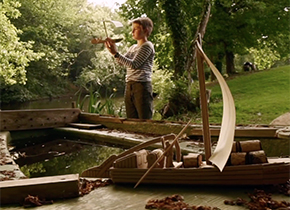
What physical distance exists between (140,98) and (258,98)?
129 inches

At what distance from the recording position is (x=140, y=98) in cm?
220

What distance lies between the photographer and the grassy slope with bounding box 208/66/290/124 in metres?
4.04

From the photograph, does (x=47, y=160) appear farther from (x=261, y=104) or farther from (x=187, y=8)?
(x=187, y=8)

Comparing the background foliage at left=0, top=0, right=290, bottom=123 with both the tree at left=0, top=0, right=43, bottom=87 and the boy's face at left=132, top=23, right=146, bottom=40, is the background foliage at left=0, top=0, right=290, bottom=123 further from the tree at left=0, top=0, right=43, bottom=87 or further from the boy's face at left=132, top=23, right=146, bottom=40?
the boy's face at left=132, top=23, right=146, bottom=40

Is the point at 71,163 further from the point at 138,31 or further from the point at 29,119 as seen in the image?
the point at 29,119

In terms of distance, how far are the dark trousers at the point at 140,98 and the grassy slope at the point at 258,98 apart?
169 cm

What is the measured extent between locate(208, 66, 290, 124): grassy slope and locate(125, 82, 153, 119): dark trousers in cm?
169

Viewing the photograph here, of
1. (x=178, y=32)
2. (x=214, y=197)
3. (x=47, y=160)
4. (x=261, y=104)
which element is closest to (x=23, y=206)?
(x=214, y=197)

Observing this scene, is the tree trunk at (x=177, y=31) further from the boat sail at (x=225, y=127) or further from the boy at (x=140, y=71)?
the boat sail at (x=225, y=127)

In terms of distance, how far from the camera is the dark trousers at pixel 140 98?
7.15 feet

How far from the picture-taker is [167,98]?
428cm

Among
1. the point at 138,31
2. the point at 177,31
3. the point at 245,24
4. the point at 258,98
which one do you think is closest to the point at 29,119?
the point at 138,31

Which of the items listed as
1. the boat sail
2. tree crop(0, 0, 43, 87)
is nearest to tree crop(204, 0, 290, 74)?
tree crop(0, 0, 43, 87)

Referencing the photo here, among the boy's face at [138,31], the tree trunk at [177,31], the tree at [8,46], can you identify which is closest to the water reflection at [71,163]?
the boy's face at [138,31]
